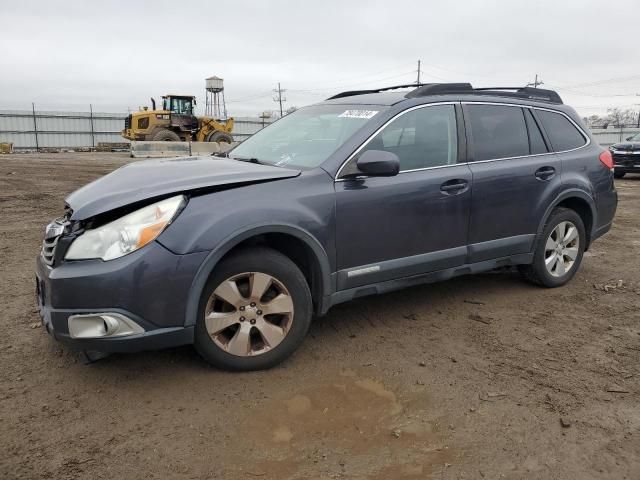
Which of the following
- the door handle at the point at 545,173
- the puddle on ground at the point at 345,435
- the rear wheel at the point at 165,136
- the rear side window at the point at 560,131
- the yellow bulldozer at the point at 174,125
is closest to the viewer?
the puddle on ground at the point at 345,435

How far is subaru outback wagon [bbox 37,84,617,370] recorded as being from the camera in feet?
9.19

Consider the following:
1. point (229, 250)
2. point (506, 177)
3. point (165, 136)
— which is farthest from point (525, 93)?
point (165, 136)

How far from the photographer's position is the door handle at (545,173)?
4.46 m

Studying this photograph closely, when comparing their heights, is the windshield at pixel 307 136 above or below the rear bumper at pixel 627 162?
above

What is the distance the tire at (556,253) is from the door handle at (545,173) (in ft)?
1.13

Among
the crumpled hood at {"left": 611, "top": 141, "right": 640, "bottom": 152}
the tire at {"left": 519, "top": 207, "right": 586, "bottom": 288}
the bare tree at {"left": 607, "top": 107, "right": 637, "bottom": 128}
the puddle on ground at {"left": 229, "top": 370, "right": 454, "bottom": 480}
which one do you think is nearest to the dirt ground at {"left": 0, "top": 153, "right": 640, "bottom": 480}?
the puddle on ground at {"left": 229, "top": 370, "right": 454, "bottom": 480}

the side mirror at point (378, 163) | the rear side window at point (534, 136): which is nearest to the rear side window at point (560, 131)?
the rear side window at point (534, 136)

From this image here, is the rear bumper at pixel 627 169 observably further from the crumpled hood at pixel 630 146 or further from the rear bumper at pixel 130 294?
the rear bumper at pixel 130 294

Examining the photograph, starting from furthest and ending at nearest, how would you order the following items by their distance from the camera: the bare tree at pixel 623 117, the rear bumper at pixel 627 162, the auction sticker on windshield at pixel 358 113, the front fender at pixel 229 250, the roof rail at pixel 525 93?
the bare tree at pixel 623 117 < the rear bumper at pixel 627 162 < the roof rail at pixel 525 93 < the auction sticker on windshield at pixel 358 113 < the front fender at pixel 229 250

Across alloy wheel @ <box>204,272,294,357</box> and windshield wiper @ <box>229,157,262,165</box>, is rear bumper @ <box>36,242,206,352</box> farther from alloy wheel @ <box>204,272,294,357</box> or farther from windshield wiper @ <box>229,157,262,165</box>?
windshield wiper @ <box>229,157,262,165</box>

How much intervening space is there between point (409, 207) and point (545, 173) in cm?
159

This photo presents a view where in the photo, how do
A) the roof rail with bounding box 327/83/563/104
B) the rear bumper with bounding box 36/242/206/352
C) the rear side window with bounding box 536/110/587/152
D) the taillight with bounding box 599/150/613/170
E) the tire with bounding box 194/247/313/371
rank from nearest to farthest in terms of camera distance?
the rear bumper with bounding box 36/242/206/352
the tire with bounding box 194/247/313/371
the roof rail with bounding box 327/83/563/104
the rear side window with bounding box 536/110/587/152
the taillight with bounding box 599/150/613/170

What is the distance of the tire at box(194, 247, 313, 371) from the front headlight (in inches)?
16.5

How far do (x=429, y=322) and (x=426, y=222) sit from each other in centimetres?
81
